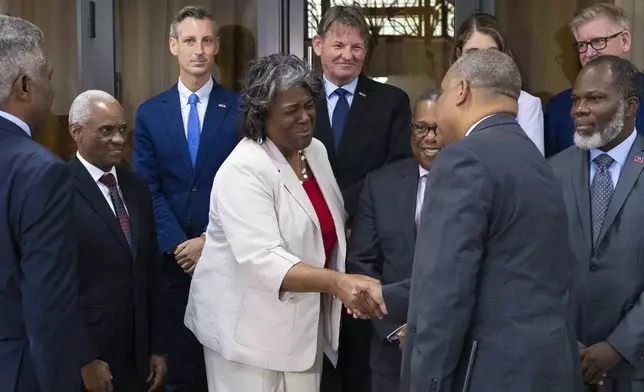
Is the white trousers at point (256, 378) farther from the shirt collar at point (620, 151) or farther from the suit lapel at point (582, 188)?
the shirt collar at point (620, 151)

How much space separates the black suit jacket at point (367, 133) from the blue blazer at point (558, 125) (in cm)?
52

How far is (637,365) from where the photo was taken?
250 centimetres

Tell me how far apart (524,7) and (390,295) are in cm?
199

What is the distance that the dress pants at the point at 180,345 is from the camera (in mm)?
3396

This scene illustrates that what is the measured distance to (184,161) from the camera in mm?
3418

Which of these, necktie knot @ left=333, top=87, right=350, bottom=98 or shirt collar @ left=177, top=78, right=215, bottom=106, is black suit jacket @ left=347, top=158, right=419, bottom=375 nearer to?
necktie knot @ left=333, top=87, right=350, bottom=98

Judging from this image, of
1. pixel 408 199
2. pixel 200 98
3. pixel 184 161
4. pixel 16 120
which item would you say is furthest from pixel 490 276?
pixel 200 98

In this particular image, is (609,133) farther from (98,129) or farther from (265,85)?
(98,129)

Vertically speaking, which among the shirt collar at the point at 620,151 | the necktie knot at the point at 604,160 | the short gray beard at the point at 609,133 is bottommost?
the necktie knot at the point at 604,160

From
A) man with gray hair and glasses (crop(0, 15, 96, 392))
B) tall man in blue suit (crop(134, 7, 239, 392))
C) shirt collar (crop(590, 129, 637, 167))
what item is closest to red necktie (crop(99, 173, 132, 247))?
tall man in blue suit (crop(134, 7, 239, 392))

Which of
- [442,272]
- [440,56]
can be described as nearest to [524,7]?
[440,56]

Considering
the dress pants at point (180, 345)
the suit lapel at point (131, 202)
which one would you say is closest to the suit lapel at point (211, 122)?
the dress pants at point (180, 345)

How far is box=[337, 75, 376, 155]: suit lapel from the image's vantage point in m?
3.26

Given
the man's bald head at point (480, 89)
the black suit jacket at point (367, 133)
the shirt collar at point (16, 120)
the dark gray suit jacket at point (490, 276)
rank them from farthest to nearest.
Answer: the black suit jacket at point (367, 133) → the shirt collar at point (16, 120) → the man's bald head at point (480, 89) → the dark gray suit jacket at point (490, 276)
